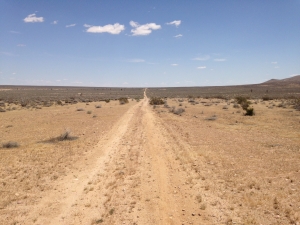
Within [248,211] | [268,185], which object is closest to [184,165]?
[268,185]

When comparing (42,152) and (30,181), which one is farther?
(42,152)

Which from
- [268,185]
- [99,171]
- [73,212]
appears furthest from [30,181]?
[268,185]

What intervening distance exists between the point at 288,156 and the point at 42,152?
1158 cm

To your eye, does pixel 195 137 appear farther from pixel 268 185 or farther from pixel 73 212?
pixel 73 212

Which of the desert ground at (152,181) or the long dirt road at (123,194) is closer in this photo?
the long dirt road at (123,194)

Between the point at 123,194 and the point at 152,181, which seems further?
the point at 152,181

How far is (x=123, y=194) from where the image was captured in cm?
707

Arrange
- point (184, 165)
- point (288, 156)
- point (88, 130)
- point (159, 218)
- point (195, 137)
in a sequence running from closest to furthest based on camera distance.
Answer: point (159, 218)
point (184, 165)
point (288, 156)
point (195, 137)
point (88, 130)

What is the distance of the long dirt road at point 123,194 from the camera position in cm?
583

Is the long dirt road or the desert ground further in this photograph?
the desert ground

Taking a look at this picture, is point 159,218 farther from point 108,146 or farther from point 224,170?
point 108,146

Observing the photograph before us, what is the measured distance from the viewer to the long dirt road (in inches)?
229

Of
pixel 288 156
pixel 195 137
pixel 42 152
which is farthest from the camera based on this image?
pixel 195 137

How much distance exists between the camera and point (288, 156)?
10375 millimetres
